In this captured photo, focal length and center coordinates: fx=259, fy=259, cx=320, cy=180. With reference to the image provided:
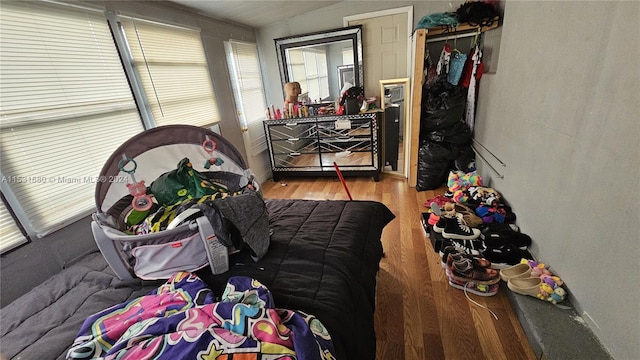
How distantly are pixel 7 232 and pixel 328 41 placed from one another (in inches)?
127

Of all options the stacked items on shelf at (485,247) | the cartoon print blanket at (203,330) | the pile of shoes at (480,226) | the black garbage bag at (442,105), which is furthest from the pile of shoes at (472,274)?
the black garbage bag at (442,105)

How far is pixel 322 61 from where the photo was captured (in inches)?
132

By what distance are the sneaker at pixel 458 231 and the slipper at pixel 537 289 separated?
0.38 m

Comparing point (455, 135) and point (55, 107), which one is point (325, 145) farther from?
point (55, 107)

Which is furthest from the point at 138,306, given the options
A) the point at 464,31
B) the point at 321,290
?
the point at 464,31

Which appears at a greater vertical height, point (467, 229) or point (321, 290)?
point (321, 290)

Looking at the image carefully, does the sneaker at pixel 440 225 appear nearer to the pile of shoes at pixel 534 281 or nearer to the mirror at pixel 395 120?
the pile of shoes at pixel 534 281

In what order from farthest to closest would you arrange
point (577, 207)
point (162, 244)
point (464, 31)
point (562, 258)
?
point (464, 31)
point (562, 258)
point (577, 207)
point (162, 244)

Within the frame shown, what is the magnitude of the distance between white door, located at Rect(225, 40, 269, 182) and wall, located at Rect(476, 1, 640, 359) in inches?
107

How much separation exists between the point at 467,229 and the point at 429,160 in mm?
1051

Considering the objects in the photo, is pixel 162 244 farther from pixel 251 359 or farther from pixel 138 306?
pixel 251 359

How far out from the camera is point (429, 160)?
272 centimetres

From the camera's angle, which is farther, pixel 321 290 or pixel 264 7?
pixel 264 7

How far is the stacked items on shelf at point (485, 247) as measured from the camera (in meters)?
1.42
